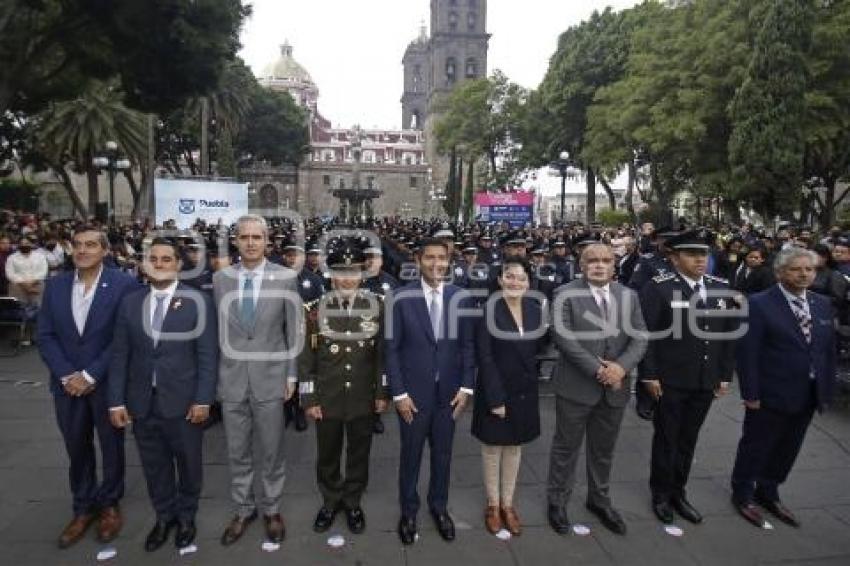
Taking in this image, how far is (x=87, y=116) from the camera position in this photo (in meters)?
32.8

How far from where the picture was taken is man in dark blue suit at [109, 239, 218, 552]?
447cm

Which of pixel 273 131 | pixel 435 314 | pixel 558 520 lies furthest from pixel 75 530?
pixel 273 131

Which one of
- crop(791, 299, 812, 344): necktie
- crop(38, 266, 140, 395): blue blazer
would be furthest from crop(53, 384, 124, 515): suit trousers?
crop(791, 299, 812, 344): necktie

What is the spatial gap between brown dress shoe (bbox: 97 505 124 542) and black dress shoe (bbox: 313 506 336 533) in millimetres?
1418

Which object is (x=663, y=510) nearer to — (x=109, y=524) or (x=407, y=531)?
(x=407, y=531)

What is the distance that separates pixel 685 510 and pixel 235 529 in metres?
3.46

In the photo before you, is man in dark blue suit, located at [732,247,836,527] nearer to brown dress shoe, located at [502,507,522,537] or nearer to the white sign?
brown dress shoe, located at [502,507,522,537]

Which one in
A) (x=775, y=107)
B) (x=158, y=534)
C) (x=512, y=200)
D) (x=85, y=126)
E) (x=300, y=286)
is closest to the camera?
(x=158, y=534)

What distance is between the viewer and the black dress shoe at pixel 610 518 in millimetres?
4828

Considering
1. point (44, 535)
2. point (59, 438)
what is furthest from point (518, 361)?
point (59, 438)

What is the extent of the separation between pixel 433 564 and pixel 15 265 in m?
9.46

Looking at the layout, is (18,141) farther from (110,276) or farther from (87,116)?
(110,276)

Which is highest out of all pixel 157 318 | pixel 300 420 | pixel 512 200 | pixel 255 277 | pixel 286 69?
pixel 286 69

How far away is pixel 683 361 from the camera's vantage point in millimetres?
5000
